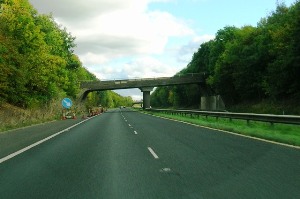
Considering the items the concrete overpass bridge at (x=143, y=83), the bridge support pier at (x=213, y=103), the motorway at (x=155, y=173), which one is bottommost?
the motorway at (x=155, y=173)

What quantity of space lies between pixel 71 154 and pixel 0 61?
2113 cm

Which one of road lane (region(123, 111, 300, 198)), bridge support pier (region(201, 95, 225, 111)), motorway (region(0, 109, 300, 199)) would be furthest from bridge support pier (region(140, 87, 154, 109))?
motorway (region(0, 109, 300, 199))

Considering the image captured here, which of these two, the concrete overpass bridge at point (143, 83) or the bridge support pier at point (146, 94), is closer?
the concrete overpass bridge at point (143, 83)

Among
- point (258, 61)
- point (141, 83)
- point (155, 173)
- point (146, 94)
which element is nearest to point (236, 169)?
point (155, 173)

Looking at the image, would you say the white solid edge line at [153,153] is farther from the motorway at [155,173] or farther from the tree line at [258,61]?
the tree line at [258,61]

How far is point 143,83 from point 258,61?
105 ft

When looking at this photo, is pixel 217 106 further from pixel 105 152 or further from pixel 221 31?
pixel 105 152

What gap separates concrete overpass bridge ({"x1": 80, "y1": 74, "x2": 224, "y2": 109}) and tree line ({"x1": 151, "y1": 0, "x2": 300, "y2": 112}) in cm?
440

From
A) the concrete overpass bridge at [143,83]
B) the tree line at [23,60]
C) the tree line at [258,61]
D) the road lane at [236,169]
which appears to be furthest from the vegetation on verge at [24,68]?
the concrete overpass bridge at [143,83]

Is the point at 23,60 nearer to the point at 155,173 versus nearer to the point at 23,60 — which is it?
the point at 23,60

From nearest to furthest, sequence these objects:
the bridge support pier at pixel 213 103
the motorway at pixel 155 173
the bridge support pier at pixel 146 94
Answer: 1. the motorway at pixel 155 173
2. the bridge support pier at pixel 213 103
3. the bridge support pier at pixel 146 94

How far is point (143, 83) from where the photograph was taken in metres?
90.6

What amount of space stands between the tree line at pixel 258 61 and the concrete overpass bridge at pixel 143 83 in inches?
173

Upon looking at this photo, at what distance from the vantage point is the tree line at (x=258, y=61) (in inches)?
1955
